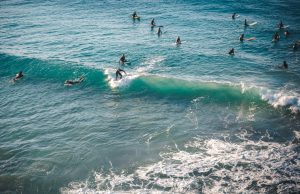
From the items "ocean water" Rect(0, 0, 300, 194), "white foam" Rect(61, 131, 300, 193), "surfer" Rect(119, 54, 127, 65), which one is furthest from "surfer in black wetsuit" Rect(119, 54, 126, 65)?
"white foam" Rect(61, 131, 300, 193)

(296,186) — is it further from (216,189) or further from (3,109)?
(3,109)

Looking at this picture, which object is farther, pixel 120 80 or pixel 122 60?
pixel 122 60

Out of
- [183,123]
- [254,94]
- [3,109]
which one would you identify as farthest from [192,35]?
[3,109]

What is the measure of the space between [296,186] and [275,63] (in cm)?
1412

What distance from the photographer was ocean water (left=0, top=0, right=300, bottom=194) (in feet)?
43.6

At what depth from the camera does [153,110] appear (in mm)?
18828

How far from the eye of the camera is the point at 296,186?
39.3ft

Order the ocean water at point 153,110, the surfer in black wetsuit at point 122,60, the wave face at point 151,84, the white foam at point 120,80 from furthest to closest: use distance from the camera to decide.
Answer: the surfer in black wetsuit at point 122,60, the white foam at point 120,80, the wave face at point 151,84, the ocean water at point 153,110

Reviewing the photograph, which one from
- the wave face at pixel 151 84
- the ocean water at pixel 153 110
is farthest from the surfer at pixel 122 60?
the wave face at pixel 151 84

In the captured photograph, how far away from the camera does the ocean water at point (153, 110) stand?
13.3m

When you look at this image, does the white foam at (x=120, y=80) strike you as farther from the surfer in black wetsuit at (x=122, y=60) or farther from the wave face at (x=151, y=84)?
the surfer in black wetsuit at (x=122, y=60)

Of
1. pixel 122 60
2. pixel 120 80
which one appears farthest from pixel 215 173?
pixel 122 60

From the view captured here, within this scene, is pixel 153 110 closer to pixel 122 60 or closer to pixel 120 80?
pixel 120 80

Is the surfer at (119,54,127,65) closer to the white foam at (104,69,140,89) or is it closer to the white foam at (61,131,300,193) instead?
the white foam at (104,69,140,89)
